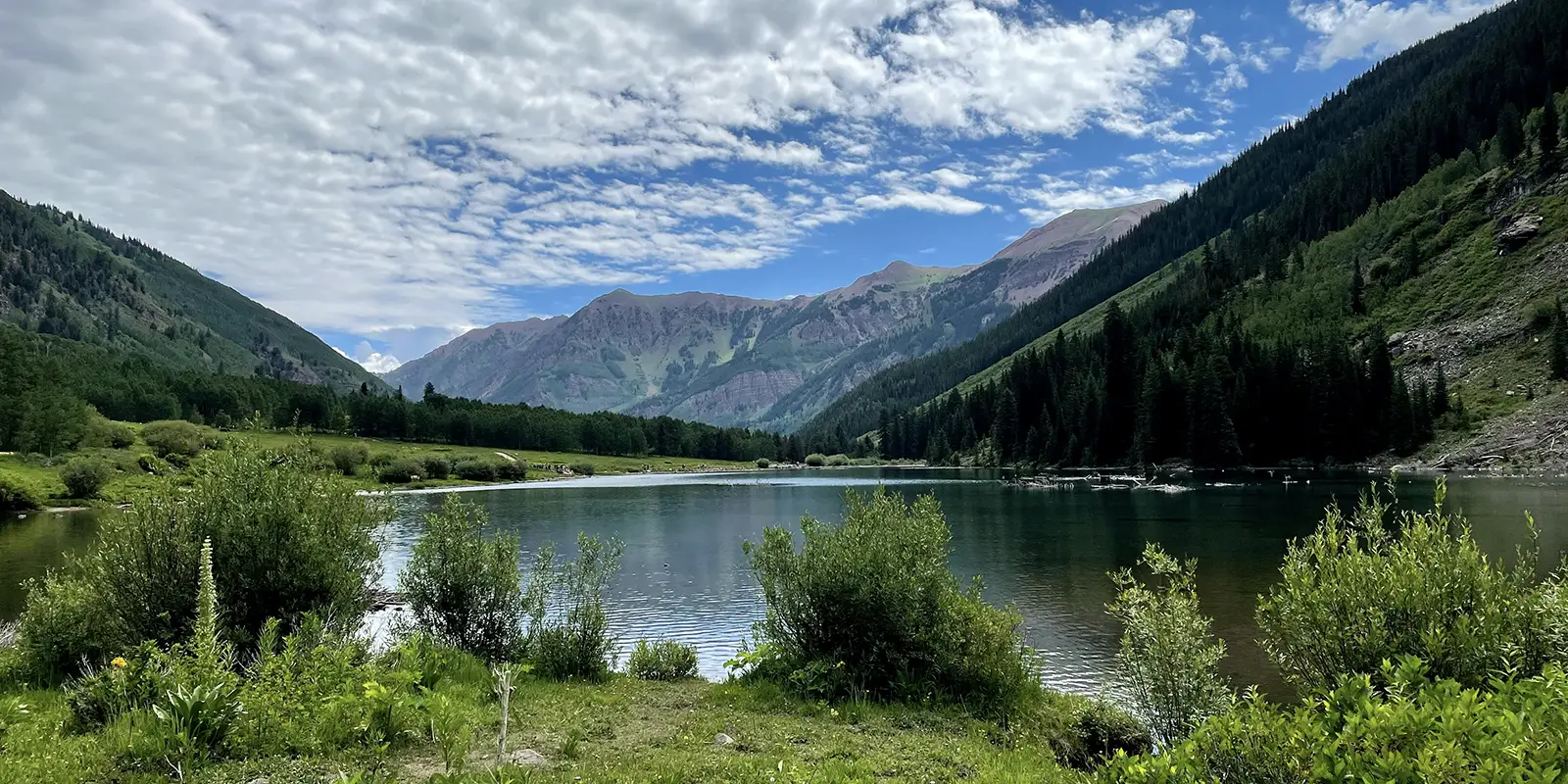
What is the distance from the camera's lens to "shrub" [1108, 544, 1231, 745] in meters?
16.2

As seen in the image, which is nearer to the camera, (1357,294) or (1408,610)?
(1408,610)

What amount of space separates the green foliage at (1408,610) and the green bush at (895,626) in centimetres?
864

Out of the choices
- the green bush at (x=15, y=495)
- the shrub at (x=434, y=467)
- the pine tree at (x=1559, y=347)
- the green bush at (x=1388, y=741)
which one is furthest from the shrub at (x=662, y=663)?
the shrub at (x=434, y=467)

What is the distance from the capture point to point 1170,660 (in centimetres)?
1655

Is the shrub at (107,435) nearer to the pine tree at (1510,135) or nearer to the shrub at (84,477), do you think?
the shrub at (84,477)

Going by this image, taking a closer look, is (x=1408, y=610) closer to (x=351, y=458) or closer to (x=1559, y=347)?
(x=1559, y=347)

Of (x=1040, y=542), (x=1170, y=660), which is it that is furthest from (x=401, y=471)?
(x=1170, y=660)

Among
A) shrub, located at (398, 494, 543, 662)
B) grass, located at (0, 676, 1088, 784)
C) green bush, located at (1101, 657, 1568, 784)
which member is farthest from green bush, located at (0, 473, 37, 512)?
green bush, located at (1101, 657, 1568, 784)

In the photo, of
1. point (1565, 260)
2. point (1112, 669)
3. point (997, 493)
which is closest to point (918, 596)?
point (1112, 669)

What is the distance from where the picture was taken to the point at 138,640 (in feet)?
61.0

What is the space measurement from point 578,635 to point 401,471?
145m

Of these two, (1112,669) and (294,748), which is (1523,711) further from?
(1112,669)

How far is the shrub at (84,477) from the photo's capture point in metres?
91.0

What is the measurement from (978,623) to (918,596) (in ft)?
6.93
